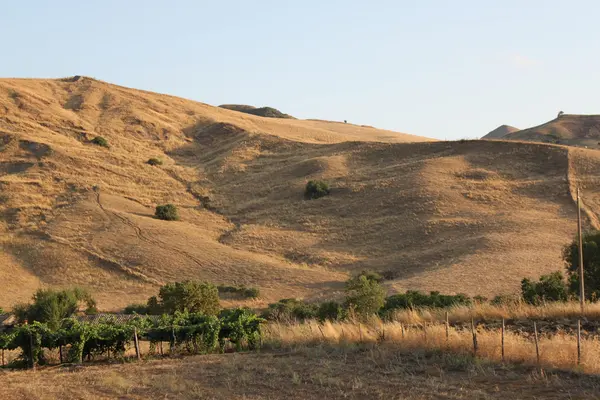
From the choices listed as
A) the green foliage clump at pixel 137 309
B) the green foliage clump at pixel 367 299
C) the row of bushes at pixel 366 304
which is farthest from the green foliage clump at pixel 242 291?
the green foliage clump at pixel 367 299

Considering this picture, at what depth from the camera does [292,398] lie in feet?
39.1

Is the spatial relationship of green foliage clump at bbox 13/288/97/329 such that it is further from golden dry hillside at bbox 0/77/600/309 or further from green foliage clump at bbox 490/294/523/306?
green foliage clump at bbox 490/294/523/306

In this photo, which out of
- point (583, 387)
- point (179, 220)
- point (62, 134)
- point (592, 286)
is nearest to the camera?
point (583, 387)

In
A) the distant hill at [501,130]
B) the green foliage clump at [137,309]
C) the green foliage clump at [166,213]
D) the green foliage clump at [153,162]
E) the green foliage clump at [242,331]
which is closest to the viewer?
the green foliage clump at [242,331]

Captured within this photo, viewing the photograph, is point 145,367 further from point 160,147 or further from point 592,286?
Answer: point 160,147

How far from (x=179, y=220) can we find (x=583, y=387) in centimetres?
4521

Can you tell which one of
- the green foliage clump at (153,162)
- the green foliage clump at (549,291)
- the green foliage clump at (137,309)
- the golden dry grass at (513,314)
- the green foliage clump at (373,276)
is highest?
the green foliage clump at (153,162)

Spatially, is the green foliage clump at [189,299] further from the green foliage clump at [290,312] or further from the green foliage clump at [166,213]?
the green foliage clump at [166,213]

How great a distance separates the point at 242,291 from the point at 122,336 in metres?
19.4

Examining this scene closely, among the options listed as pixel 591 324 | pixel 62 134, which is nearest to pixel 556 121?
pixel 62 134

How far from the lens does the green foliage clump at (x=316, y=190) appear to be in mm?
59091

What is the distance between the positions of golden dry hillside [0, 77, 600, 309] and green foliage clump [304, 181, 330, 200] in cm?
113

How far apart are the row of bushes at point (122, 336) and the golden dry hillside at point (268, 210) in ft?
58.6

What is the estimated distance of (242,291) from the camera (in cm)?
3775
